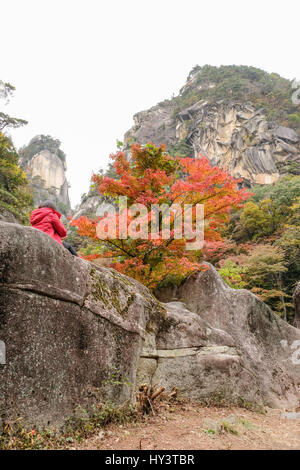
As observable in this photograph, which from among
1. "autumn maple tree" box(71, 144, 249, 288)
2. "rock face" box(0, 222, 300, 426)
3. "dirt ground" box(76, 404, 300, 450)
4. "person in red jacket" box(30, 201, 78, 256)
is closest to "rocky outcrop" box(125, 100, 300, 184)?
"autumn maple tree" box(71, 144, 249, 288)

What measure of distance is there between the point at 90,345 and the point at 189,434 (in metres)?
1.93

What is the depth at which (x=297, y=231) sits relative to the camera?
52.5ft

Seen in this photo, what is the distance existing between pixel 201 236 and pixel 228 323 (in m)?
2.81

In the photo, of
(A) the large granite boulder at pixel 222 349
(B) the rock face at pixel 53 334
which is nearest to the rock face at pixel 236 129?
(A) the large granite boulder at pixel 222 349

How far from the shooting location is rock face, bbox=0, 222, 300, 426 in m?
3.24

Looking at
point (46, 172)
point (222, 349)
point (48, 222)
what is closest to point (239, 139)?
point (222, 349)

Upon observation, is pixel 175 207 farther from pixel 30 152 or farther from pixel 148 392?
pixel 30 152

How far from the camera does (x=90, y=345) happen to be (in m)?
4.05

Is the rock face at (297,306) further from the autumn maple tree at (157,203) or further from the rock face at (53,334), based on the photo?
the rock face at (53,334)

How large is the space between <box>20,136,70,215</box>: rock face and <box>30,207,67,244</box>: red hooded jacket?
61.1 metres

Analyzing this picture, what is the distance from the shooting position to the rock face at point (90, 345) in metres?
3.24

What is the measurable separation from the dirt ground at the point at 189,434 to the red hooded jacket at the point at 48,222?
2.99 m

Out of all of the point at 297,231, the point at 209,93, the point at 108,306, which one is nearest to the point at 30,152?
the point at 209,93

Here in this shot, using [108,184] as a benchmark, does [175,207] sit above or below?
below
